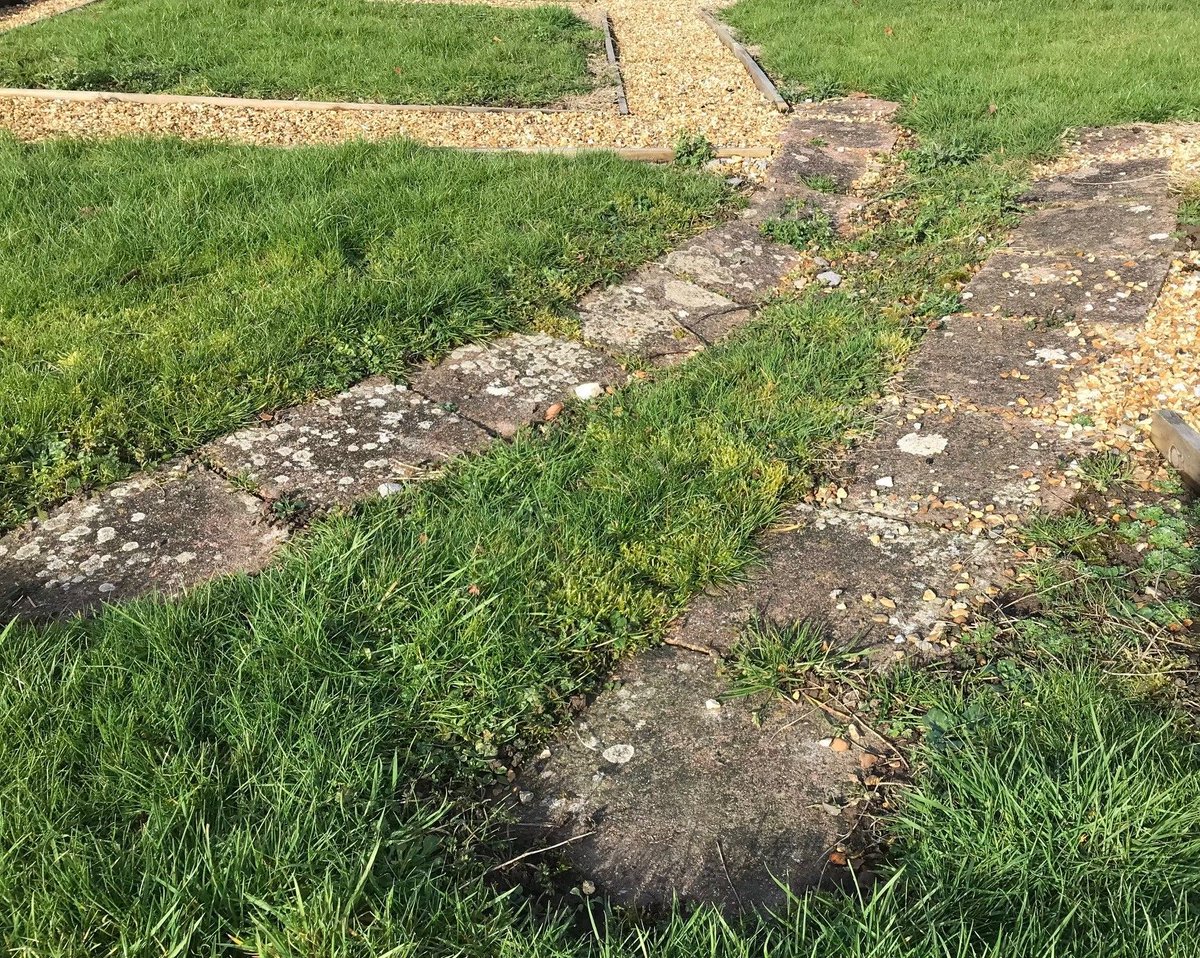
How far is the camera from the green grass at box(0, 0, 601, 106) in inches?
331

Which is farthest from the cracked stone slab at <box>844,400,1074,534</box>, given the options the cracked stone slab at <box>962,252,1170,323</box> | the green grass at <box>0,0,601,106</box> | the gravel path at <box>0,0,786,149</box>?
the green grass at <box>0,0,601,106</box>

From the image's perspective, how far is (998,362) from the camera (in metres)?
4.43

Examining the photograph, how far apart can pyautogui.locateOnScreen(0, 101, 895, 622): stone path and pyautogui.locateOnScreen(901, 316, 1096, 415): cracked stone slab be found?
103 cm

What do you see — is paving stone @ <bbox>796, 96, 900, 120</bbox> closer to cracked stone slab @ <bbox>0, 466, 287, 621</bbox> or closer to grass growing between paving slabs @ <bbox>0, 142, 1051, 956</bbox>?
grass growing between paving slabs @ <bbox>0, 142, 1051, 956</bbox>

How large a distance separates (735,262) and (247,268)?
2.73 m

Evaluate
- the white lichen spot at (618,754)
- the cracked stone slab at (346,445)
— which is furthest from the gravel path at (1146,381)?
the cracked stone slab at (346,445)

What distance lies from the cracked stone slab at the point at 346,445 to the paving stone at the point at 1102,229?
364cm

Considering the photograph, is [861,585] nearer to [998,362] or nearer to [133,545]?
[998,362]

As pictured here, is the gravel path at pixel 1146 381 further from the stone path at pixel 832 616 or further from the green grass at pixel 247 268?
the green grass at pixel 247 268

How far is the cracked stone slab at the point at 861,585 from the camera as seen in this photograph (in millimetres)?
2949

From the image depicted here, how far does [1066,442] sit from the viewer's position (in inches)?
150

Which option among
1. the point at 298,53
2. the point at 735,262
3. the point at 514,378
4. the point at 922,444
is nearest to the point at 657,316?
the point at 735,262

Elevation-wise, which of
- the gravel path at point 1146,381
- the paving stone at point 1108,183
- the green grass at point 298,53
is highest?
the green grass at point 298,53

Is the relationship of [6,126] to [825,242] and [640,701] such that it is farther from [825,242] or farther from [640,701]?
[640,701]
